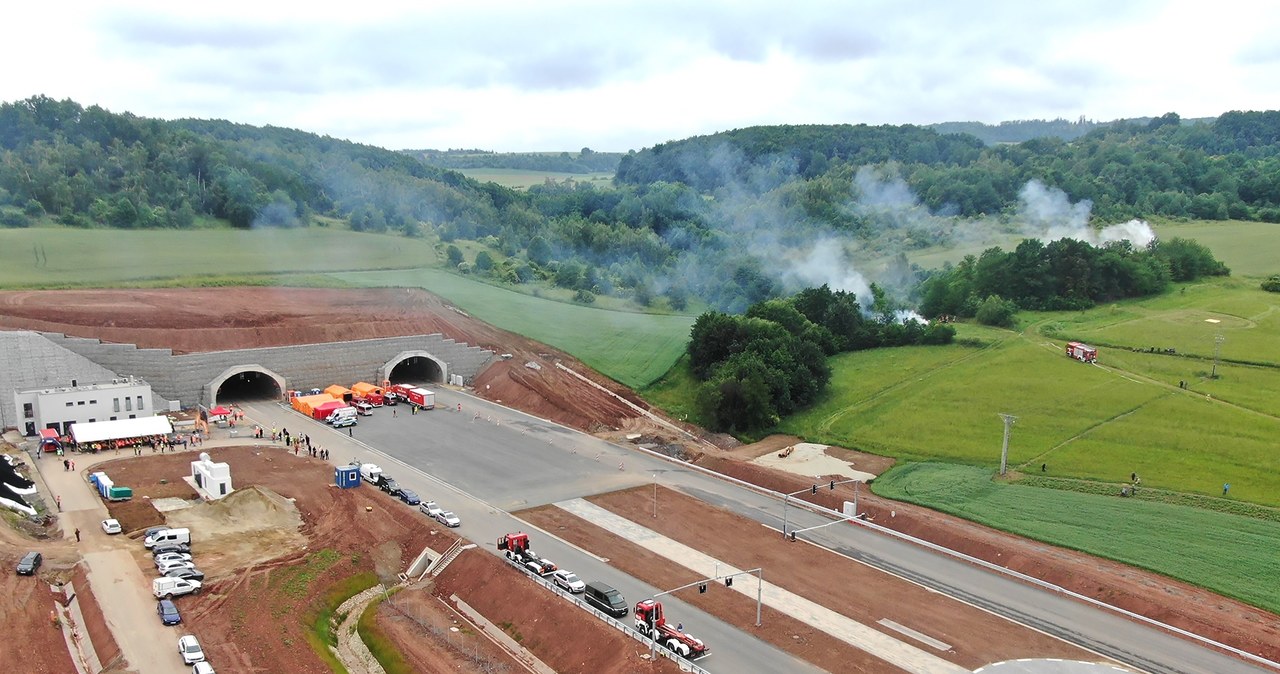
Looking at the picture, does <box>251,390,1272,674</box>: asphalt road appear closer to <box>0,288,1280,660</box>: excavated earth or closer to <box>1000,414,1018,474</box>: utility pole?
<box>0,288,1280,660</box>: excavated earth

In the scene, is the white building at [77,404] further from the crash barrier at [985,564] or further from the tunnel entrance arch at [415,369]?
the crash barrier at [985,564]

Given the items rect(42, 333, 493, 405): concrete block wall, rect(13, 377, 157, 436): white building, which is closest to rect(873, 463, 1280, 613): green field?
rect(42, 333, 493, 405): concrete block wall

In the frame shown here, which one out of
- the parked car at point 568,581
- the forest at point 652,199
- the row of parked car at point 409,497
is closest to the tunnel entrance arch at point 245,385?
the row of parked car at point 409,497

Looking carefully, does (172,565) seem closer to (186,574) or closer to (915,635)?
(186,574)

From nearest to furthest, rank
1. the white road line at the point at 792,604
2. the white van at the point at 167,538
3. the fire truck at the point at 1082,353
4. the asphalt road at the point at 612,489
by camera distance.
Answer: the white road line at the point at 792,604, the asphalt road at the point at 612,489, the white van at the point at 167,538, the fire truck at the point at 1082,353

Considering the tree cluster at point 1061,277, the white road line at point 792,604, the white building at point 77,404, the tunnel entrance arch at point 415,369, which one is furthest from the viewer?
the tree cluster at point 1061,277

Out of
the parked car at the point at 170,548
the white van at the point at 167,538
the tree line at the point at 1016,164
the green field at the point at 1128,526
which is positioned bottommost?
the parked car at the point at 170,548

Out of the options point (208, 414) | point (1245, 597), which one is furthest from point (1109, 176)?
point (208, 414)
